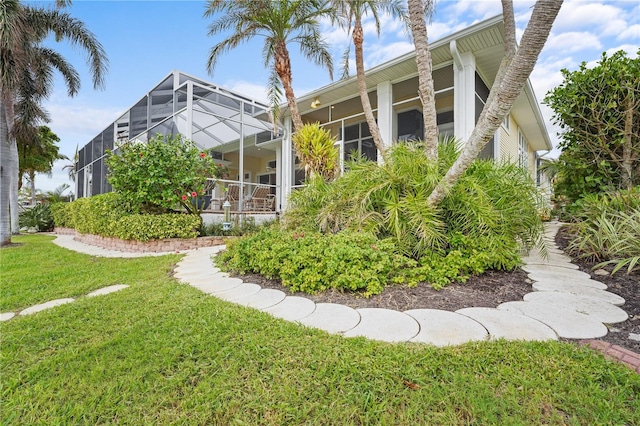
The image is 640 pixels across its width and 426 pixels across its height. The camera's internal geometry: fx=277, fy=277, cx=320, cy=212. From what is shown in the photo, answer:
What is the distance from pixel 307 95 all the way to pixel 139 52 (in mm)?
4655

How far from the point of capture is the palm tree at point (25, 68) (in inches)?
254

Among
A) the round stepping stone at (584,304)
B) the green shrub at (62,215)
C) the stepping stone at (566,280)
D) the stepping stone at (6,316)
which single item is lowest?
the stepping stone at (6,316)

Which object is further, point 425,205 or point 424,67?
point 424,67

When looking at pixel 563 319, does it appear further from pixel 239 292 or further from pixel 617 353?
pixel 239 292

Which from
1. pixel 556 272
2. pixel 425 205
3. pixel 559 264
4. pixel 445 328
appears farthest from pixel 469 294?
pixel 559 264

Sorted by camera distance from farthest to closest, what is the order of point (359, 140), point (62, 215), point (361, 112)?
1. point (62, 215)
2. point (359, 140)
3. point (361, 112)

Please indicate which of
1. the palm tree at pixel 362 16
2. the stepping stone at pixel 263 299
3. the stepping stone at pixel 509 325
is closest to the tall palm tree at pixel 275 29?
the palm tree at pixel 362 16

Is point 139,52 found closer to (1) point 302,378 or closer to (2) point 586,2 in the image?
(1) point 302,378

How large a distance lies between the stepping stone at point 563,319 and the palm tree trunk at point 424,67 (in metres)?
2.27

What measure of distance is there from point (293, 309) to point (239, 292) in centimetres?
79

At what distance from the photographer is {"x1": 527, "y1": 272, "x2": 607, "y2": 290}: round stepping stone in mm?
2762

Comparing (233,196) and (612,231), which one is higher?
(233,196)

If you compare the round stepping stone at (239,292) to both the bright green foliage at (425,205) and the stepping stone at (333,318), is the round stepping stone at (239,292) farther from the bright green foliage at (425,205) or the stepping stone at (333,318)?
the bright green foliage at (425,205)

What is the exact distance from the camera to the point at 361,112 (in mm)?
8852
